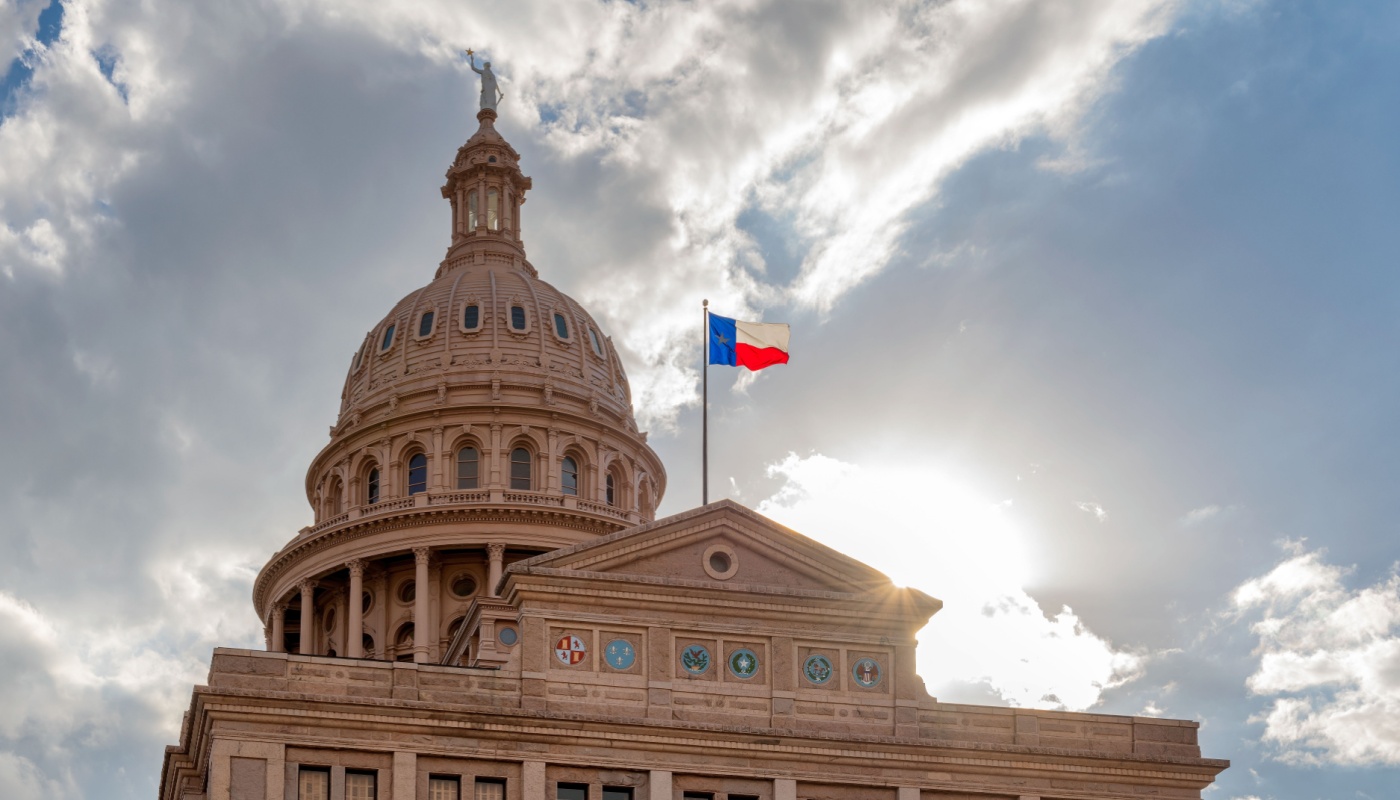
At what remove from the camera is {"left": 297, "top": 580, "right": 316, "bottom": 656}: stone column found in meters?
101

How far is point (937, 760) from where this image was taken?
62.7m

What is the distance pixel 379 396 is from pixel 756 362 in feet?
115

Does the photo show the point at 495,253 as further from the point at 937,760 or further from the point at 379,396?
the point at 937,760

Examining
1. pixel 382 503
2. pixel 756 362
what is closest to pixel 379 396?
pixel 382 503

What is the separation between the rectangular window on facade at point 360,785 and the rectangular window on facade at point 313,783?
21.4 inches

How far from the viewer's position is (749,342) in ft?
244

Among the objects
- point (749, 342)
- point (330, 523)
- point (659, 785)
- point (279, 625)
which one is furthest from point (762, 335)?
point (279, 625)

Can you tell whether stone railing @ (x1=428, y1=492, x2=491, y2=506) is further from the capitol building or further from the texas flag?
the texas flag

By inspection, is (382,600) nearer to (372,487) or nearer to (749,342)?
(372,487)

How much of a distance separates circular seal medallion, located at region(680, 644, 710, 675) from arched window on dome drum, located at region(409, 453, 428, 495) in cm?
4141

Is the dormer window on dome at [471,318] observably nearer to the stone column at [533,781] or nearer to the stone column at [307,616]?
the stone column at [307,616]

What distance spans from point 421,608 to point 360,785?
1560 inches

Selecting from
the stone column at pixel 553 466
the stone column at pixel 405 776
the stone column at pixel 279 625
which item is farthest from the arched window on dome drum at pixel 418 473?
the stone column at pixel 405 776

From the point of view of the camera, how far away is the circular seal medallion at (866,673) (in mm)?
63438
